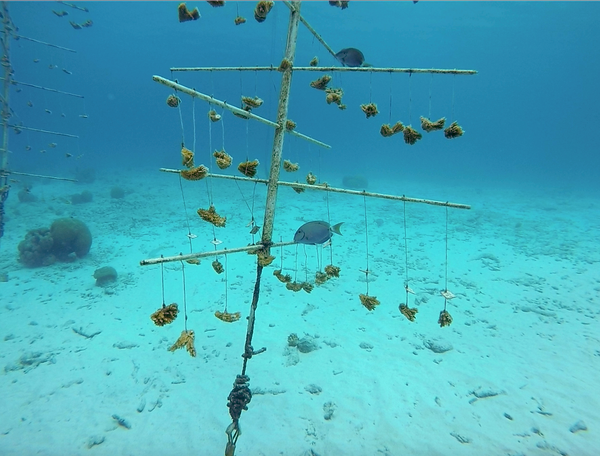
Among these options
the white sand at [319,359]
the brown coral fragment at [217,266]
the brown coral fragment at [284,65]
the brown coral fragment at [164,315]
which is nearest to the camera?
the brown coral fragment at [164,315]

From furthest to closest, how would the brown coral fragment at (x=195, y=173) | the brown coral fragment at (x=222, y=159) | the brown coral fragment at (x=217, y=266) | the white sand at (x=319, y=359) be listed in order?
the white sand at (x=319, y=359) → the brown coral fragment at (x=217, y=266) → the brown coral fragment at (x=222, y=159) → the brown coral fragment at (x=195, y=173)

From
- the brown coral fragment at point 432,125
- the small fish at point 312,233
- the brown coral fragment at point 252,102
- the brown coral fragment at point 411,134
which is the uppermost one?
the brown coral fragment at point 252,102

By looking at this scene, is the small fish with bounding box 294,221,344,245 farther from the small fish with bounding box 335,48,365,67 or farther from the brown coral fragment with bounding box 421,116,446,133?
the small fish with bounding box 335,48,365,67

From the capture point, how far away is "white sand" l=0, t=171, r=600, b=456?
5.52 m

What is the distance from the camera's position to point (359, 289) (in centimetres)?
1084

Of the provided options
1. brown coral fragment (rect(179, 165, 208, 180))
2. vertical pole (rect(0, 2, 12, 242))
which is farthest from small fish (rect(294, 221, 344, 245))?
vertical pole (rect(0, 2, 12, 242))

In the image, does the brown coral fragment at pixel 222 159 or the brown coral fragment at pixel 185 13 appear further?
the brown coral fragment at pixel 185 13

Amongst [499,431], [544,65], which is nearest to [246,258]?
[499,431]

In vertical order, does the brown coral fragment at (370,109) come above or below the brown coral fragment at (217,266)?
above

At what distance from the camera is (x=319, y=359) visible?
7383 mm

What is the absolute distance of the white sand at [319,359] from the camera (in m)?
5.52

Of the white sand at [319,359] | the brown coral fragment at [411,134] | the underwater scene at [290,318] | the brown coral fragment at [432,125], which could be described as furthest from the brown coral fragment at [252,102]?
the white sand at [319,359]

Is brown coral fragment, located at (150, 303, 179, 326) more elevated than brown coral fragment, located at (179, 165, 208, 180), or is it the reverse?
brown coral fragment, located at (179, 165, 208, 180)

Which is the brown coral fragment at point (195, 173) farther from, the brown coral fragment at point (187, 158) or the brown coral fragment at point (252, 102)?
the brown coral fragment at point (252, 102)
